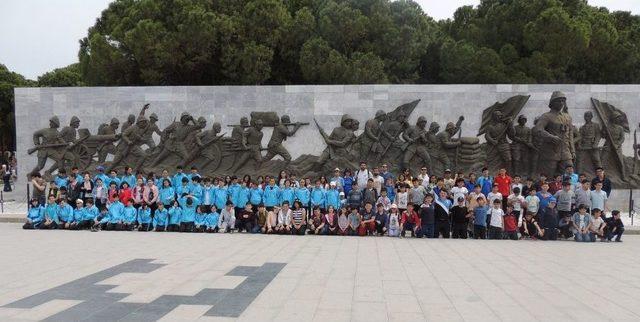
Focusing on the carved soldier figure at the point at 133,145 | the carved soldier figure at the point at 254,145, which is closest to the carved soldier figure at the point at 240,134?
the carved soldier figure at the point at 254,145

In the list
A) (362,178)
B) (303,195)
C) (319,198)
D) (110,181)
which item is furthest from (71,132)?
(362,178)

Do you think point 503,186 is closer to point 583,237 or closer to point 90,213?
point 583,237

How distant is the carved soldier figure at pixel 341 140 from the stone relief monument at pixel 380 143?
0.03 metres

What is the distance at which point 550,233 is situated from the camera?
33.2 feet

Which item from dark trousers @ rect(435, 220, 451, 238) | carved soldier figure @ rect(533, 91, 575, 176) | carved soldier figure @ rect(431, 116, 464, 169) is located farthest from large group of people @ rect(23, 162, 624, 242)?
carved soldier figure @ rect(431, 116, 464, 169)

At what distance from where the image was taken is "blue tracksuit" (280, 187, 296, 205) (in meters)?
11.1

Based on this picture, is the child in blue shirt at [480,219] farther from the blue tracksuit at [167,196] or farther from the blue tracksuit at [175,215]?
the blue tracksuit at [167,196]

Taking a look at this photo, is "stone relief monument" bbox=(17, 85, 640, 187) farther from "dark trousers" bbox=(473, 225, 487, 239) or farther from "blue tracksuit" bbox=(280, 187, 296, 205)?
"dark trousers" bbox=(473, 225, 487, 239)

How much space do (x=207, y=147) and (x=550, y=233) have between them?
8.84 metres

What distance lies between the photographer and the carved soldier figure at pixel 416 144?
44.8 feet

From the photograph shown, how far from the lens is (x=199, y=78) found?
22391mm

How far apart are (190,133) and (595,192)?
1004 centimetres

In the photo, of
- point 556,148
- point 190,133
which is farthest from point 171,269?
point 556,148

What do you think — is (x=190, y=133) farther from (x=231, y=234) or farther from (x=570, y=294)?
(x=570, y=294)
